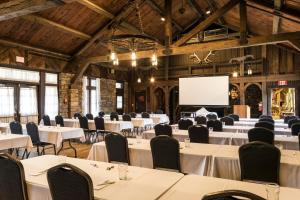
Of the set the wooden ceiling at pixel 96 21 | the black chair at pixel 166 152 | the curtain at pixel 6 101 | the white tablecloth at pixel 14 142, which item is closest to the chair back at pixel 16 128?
the white tablecloth at pixel 14 142

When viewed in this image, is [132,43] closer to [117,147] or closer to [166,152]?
[117,147]

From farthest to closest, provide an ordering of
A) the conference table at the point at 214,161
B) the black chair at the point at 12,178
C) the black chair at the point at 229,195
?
the conference table at the point at 214,161, the black chair at the point at 12,178, the black chair at the point at 229,195

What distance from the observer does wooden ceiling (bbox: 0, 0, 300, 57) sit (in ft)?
30.1

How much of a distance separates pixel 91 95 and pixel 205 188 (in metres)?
12.5

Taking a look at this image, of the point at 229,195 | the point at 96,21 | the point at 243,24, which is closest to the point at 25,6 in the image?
the point at 229,195

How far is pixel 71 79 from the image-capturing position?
12570 millimetres

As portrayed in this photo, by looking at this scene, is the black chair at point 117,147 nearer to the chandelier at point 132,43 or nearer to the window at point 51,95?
the chandelier at point 132,43

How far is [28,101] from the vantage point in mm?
10602

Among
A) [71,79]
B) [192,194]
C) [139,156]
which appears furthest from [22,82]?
[192,194]

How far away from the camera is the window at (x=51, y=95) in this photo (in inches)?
451

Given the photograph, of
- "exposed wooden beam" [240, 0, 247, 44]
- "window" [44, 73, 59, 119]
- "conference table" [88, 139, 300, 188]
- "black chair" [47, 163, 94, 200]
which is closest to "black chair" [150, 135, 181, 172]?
"conference table" [88, 139, 300, 188]

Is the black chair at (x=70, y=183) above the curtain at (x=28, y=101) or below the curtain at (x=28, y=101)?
below

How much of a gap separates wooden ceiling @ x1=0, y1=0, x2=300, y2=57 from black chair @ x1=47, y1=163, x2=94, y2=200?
7013 mm

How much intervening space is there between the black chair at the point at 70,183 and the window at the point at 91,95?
1153 centimetres
